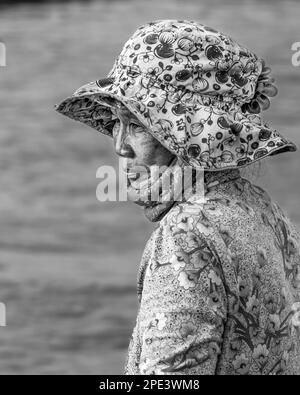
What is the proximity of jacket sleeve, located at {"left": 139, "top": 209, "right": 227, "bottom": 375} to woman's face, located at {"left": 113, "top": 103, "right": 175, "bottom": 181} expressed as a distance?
19 cm

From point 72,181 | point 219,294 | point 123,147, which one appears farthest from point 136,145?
point 72,181

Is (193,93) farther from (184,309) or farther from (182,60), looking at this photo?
(184,309)

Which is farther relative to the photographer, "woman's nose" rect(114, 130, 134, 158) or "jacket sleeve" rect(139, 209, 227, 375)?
"woman's nose" rect(114, 130, 134, 158)

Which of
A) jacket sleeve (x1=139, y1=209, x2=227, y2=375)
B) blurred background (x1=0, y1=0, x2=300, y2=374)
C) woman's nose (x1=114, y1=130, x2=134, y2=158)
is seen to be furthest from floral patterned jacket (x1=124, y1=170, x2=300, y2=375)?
blurred background (x1=0, y1=0, x2=300, y2=374)

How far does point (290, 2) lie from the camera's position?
13.8m

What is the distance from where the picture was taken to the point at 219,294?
7.04 ft

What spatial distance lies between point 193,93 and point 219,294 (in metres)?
0.35

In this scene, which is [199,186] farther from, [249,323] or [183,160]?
[249,323]

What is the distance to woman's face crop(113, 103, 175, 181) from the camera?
2.31 meters

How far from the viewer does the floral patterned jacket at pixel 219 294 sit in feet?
6.91

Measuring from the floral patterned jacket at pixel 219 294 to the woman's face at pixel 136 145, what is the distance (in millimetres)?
91

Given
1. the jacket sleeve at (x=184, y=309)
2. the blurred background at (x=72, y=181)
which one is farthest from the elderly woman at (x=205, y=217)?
the blurred background at (x=72, y=181)

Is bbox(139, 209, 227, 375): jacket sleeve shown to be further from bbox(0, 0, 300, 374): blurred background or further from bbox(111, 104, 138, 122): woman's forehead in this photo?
bbox(0, 0, 300, 374): blurred background
